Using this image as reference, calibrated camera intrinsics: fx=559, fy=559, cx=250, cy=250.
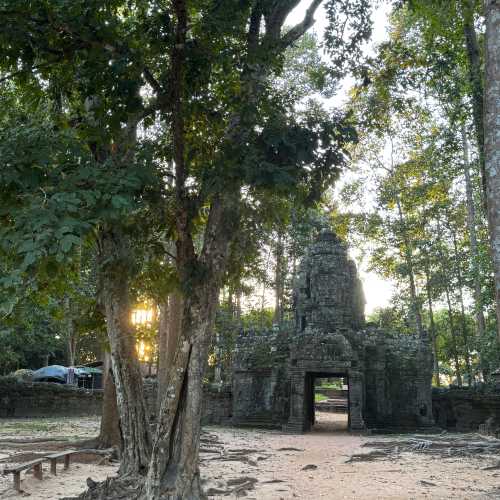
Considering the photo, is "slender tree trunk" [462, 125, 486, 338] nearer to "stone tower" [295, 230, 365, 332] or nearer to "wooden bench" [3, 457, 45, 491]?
"stone tower" [295, 230, 365, 332]

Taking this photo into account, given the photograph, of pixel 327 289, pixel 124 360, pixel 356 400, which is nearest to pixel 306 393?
pixel 356 400

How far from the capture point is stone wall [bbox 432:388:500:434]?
1748 centimetres

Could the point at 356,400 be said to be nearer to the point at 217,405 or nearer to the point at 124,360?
the point at 217,405

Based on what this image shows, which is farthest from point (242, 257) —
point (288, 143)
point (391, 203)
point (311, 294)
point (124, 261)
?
point (391, 203)

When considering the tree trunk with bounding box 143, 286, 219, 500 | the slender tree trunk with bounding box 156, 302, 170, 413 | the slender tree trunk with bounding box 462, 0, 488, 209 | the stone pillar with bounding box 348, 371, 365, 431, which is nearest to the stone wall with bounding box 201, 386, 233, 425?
the stone pillar with bounding box 348, 371, 365, 431

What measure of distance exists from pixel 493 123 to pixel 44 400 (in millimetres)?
20322

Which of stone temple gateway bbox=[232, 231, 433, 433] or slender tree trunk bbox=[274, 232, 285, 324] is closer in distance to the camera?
stone temple gateway bbox=[232, 231, 433, 433]

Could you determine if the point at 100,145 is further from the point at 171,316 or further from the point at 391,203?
the point at 391,203

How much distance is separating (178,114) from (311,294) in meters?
15.4

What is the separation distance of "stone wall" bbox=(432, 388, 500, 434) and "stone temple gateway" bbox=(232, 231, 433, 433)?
32.1 inches

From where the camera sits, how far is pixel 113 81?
21.2ft

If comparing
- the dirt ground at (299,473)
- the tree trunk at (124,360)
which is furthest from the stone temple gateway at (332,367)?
the tree trunk at (124,360)

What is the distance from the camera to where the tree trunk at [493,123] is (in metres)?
5.34

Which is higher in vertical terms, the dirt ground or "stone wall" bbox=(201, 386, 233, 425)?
"stone wall" bbox=(201, 386, 233, 425)
